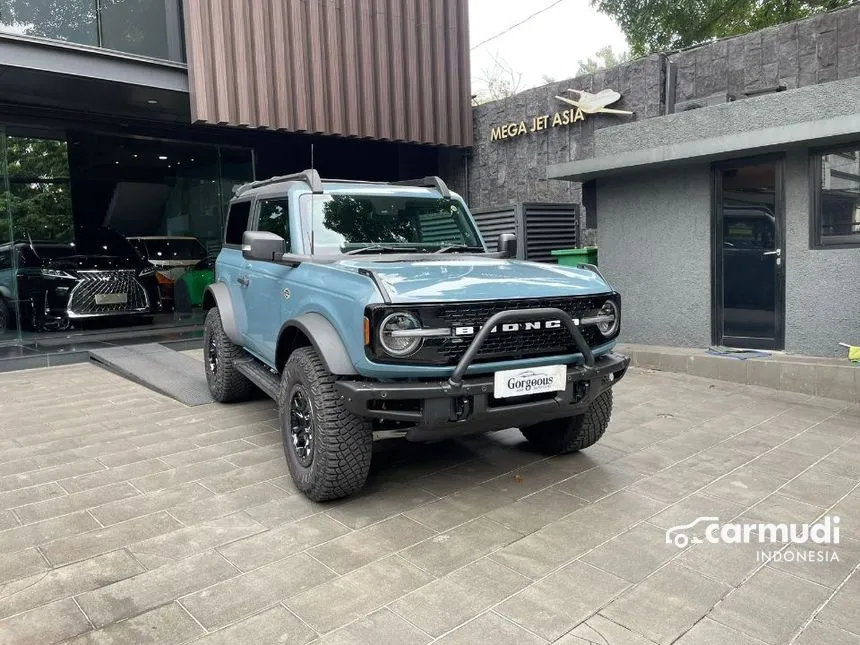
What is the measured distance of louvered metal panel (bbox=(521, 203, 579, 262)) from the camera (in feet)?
31.0

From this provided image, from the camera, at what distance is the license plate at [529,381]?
325cm

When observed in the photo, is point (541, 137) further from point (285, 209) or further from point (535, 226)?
point (285, 209)

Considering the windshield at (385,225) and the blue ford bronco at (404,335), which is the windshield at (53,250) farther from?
the windshield at (385,225)

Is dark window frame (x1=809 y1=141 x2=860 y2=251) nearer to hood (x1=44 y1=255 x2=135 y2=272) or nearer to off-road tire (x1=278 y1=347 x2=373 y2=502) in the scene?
off-road tire (x1=278 y1=347 x2=373 y2=502)

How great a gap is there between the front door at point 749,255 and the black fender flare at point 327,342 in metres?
5.13

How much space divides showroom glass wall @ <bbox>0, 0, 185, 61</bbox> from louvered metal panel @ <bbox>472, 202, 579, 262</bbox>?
16.5 feet

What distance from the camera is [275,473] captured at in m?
4.06

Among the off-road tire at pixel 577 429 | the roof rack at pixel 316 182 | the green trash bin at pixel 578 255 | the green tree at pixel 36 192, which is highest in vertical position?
the green tree at pixel 36 192

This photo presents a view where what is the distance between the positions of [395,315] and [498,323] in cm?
51

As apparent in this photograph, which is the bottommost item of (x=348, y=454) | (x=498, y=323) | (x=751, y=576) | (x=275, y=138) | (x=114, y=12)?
(x=751, y=576)

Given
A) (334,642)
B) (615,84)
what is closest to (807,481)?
(334,642)

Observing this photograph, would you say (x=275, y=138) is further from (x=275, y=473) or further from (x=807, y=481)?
(x=807, y=481)

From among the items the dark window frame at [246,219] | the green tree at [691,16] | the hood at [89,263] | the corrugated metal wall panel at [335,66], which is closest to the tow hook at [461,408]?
the dark window frame at [246,219]

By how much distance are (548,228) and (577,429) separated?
234 inches
